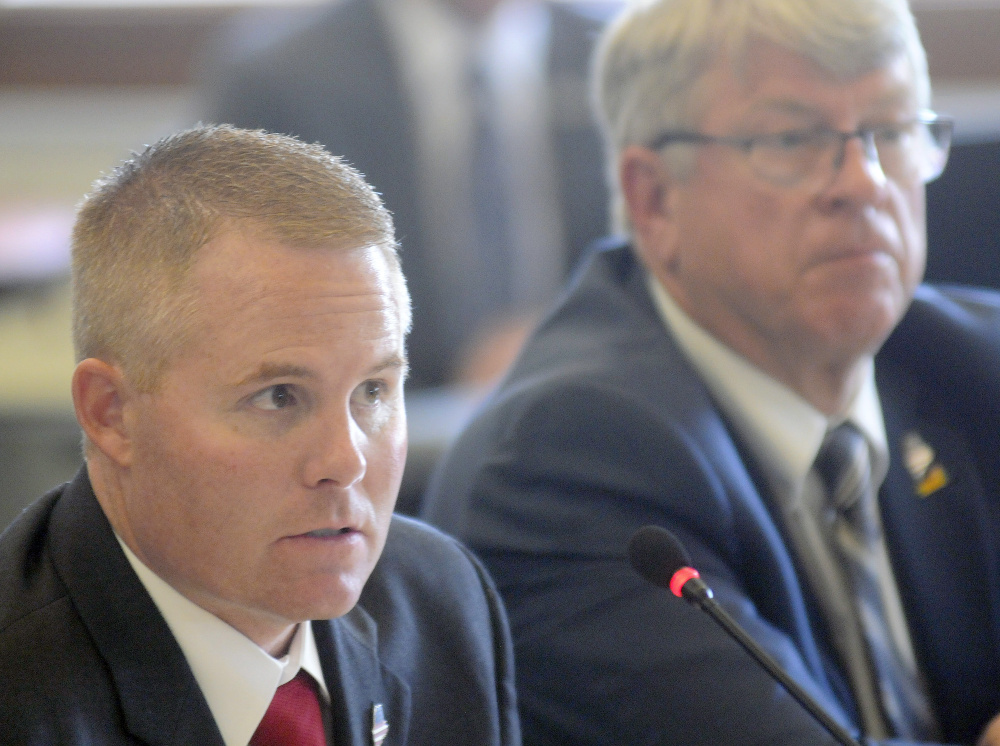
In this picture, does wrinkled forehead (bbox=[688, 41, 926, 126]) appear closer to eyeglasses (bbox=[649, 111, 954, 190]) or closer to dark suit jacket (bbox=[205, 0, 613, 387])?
eyeglasses (bbox=[649, 111, 954, 190])

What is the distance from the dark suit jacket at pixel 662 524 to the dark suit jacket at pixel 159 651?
0.18 meters

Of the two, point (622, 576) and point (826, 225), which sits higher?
point (826, 225)

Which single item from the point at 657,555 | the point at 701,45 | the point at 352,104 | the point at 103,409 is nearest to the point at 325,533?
the point at 103,409

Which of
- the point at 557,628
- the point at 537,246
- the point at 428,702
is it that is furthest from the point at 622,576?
the point at 537,246

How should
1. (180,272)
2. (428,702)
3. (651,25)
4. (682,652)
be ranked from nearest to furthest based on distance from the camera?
1. (180,272)
2. (428,702)
3. (682,652)
4. (651,25)

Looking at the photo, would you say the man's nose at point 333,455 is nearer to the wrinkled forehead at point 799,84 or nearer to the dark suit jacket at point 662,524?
the dark suit jacket at point 662,524

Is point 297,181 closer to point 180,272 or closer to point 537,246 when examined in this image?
point 180,272

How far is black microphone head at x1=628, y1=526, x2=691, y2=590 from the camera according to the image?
111 cm

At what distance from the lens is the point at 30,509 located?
99cm

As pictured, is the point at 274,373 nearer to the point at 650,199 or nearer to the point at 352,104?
the point at 650,199

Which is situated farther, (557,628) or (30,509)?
(557,628)

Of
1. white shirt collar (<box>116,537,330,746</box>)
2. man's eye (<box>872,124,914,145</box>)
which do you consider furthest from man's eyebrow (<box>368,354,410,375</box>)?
man's eye (<box>872,124,914,145</box>)

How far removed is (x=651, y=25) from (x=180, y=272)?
0.98m

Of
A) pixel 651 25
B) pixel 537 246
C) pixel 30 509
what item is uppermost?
pixel 651 25
